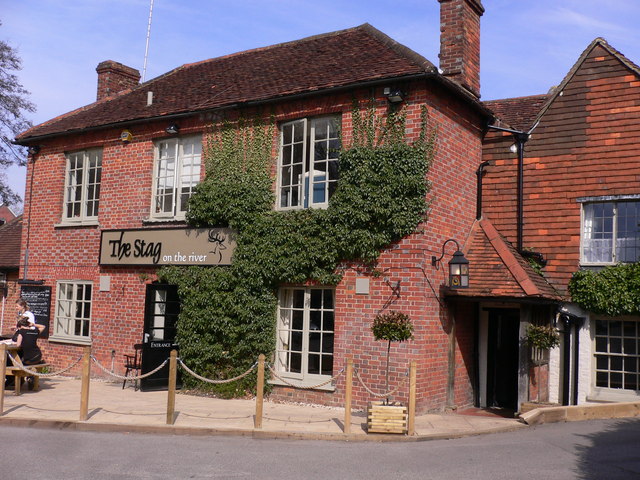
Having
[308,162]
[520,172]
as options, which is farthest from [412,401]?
[520,172]

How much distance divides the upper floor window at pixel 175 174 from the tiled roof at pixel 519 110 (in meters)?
6.77

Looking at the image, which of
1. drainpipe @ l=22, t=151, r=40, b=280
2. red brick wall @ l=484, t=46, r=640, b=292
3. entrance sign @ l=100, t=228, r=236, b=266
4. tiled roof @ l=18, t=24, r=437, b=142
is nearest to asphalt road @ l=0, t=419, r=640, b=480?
red brick wall @ l=484, t=46, r=640, b=292

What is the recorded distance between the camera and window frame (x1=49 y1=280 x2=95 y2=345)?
15.6 m

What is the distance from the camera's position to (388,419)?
9.59 meters

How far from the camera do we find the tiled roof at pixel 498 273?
11.7 meters

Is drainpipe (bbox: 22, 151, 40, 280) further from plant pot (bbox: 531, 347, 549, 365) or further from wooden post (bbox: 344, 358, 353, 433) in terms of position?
plant pot (bbox: 531, 347, 549, 365)

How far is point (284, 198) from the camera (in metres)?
13.0

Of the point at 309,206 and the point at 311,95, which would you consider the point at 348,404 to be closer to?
the point at 309,206

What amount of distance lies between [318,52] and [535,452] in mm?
9690

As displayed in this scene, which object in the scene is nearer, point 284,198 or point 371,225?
point 371,225

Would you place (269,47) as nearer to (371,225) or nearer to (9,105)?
(371,225)

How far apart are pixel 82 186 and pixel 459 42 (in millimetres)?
9581

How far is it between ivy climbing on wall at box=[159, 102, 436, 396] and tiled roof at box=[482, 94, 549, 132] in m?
3.39

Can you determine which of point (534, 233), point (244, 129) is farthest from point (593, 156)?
point (244, 129)
